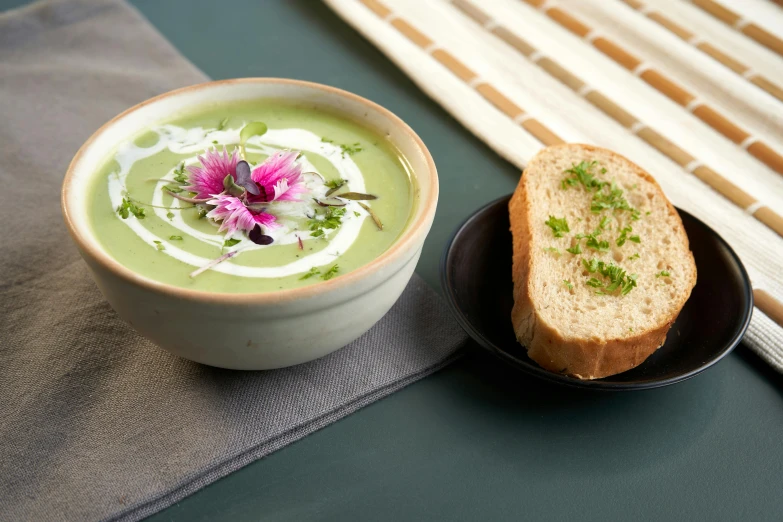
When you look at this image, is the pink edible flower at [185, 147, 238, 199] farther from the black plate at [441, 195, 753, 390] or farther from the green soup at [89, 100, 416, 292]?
the black plate at [441, 195, 753, 390]

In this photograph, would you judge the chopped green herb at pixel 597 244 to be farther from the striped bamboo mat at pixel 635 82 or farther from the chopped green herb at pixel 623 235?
the striped bamboo mat at pixel 635 82

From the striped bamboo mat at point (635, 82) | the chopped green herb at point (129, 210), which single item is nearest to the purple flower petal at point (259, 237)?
the chopped green herb at point (129, 210)

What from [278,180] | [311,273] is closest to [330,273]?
[311,273]

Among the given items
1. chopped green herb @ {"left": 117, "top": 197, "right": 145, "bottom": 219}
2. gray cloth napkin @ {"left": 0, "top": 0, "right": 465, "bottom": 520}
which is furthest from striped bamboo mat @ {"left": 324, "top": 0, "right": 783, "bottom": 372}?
chopped green herb @ {"left": 117, "top": 197, "right": 145, "bottom": 219}

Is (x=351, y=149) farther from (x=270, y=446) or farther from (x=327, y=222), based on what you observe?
(x=270, y=446)

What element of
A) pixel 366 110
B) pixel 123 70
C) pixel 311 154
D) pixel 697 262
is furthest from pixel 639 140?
pixel 123 70

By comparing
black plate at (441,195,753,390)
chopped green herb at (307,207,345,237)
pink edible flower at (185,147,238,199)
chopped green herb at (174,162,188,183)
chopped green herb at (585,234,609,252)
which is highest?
pink edible flower at (185,147,238,199)
